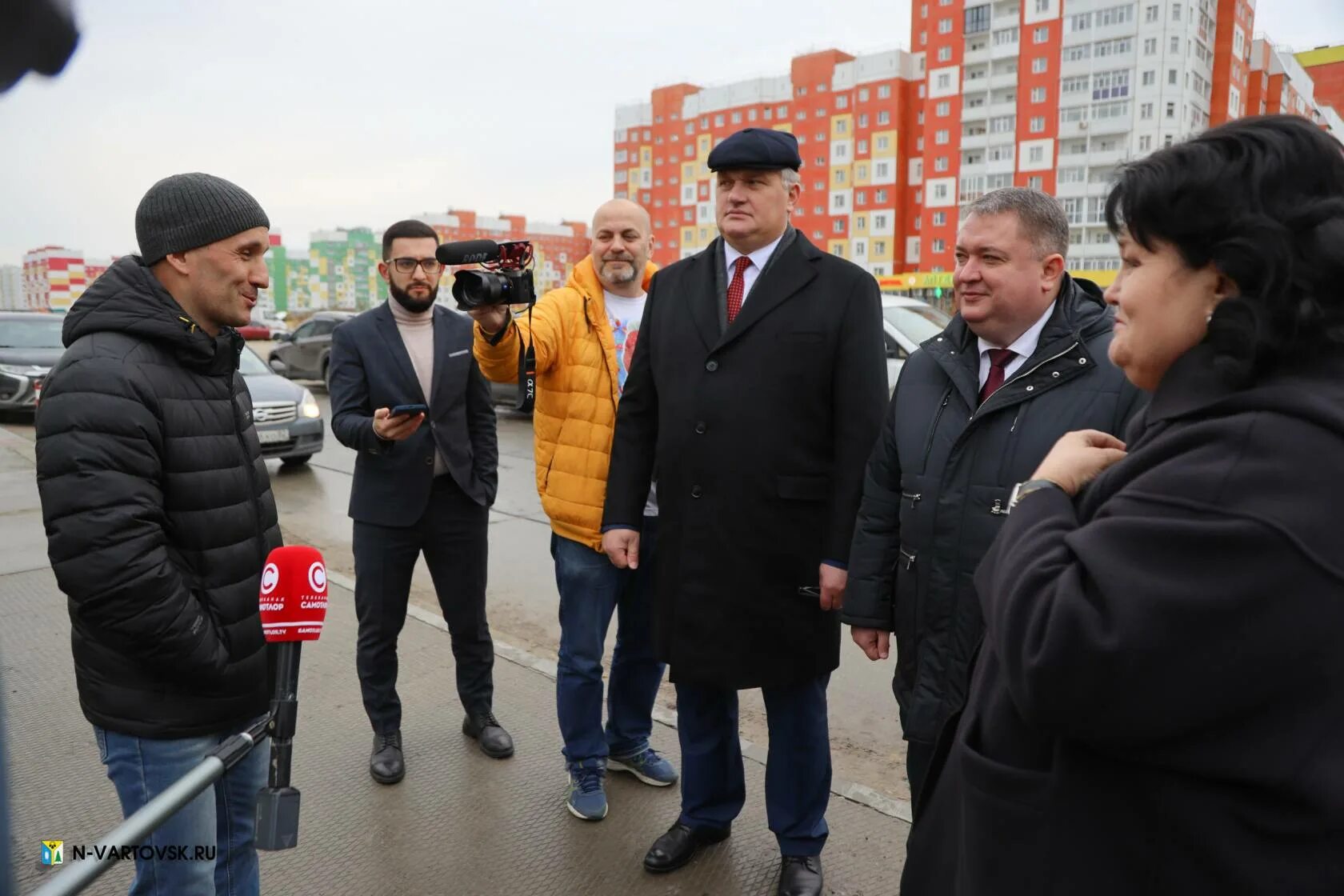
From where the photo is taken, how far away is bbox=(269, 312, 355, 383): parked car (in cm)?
2027

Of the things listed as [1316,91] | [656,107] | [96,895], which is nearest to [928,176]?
[1316,91]

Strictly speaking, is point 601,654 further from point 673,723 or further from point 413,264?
point 413,264

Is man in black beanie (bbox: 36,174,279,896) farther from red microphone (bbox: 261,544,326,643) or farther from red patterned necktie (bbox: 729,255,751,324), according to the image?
red patterned necktie (bbox: 729,255,751,324)

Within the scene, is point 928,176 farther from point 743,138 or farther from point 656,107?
point 743,138

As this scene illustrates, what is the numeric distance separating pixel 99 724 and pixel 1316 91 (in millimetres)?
72132

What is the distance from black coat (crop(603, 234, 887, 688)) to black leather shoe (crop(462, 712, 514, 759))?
3.90ft

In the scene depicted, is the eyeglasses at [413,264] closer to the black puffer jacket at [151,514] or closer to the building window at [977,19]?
the black puffer jacket at [151,514]

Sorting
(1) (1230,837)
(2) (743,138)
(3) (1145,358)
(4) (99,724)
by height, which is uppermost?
(2) (743,138)

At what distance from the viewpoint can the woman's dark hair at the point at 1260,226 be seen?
1183 mm

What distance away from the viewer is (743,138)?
9.85ft

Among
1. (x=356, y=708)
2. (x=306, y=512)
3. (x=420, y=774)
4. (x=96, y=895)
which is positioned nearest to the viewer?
(x=96, y=895)

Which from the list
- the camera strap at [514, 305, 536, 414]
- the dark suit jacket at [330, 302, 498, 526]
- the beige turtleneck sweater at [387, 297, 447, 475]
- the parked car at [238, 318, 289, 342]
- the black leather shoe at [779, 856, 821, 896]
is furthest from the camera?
the parked car at [238, 318, 289, 342]

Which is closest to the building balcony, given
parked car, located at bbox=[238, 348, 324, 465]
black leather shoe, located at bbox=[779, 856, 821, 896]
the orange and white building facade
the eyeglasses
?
the orange and white building facade

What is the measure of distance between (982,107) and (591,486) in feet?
242
